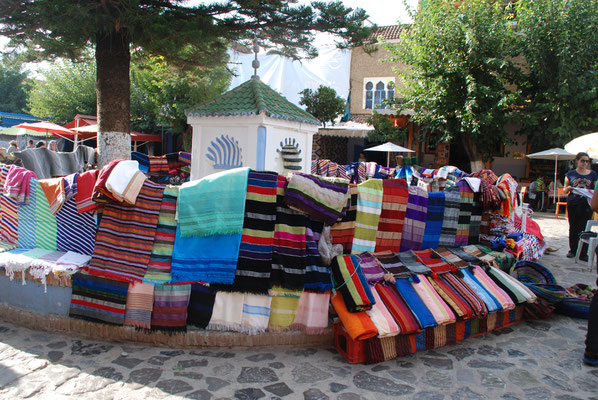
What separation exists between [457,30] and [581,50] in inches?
149

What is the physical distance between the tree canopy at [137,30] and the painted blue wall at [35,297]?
3.30 meters

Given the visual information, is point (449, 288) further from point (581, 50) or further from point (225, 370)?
point (581, 50)

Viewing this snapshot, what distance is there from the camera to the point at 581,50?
44.9ft

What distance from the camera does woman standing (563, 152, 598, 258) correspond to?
273 inches

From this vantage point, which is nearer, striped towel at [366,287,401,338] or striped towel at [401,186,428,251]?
striped towel at [366,287,401,338]

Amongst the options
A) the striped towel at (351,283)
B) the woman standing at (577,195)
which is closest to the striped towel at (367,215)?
the striped towel at (351,283)

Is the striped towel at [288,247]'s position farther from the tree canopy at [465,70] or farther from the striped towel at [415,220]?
the tree canopy at [465,70]

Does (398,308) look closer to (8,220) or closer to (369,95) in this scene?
(8,220)

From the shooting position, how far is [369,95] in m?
21.1

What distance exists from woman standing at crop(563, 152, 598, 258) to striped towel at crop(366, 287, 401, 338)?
5.02 m

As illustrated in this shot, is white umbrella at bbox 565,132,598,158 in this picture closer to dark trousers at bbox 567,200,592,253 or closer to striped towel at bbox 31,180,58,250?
dark trousers at bbox 567,200,592,253

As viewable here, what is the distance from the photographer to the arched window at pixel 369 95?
830 inches

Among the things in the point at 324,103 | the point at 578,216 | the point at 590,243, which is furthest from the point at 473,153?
the point at 590,243

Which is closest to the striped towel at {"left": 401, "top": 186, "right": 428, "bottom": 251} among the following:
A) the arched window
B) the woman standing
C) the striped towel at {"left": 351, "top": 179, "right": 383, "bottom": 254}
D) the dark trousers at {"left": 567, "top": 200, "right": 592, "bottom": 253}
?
the striped towel at {"left": 351, "top": 179, "right": 383, "bottom": 254}
